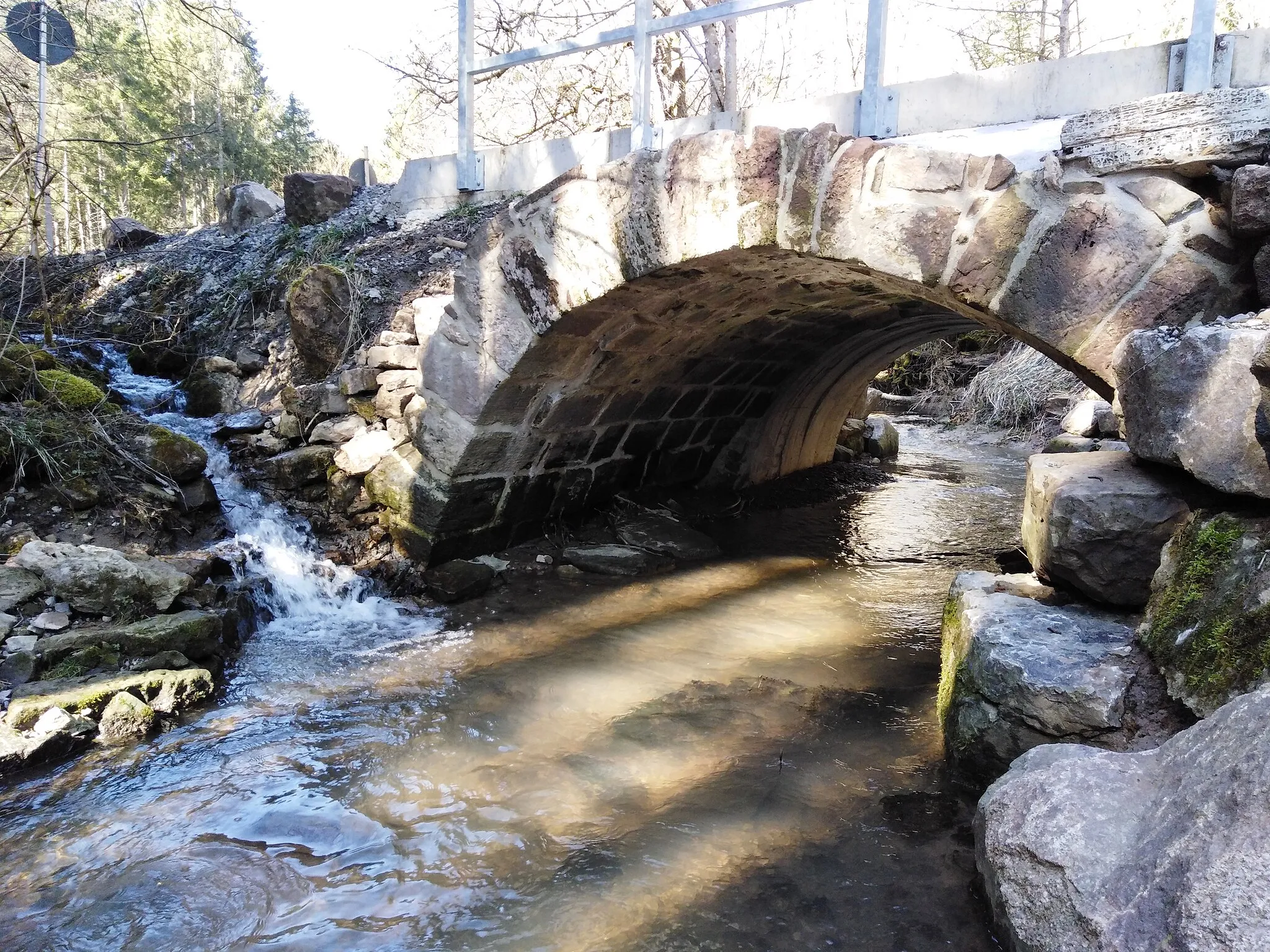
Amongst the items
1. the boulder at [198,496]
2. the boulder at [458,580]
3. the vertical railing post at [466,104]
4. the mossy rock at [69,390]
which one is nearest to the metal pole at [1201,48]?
the boulder at [458,580]

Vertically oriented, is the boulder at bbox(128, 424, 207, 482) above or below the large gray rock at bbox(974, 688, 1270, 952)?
above

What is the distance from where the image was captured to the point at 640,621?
3.79 meters

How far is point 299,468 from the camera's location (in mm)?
4484

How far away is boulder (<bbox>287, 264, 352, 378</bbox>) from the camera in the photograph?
4.96 meters

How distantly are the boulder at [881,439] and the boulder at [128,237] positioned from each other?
769 cm

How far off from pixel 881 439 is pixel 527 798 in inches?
254

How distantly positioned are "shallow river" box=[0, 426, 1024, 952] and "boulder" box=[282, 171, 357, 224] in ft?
13.8

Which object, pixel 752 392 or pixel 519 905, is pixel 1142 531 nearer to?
pixel 519 905

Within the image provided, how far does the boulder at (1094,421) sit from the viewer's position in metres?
4.08

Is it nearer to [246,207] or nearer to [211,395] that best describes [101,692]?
[211,395]

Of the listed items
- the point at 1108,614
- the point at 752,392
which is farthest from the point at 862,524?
the point at 1108,614

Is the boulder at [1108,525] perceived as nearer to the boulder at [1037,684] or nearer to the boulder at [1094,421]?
the boulder at [1037,684]

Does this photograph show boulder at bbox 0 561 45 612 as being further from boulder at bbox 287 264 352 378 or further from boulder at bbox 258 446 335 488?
boulder at bbox 287 264 352 378

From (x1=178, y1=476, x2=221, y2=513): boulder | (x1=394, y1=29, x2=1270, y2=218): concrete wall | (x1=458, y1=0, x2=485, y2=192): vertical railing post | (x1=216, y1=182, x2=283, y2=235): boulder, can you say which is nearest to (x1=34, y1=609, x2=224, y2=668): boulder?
(x1=178, y1=476, x2=221, y2=513): boulder
